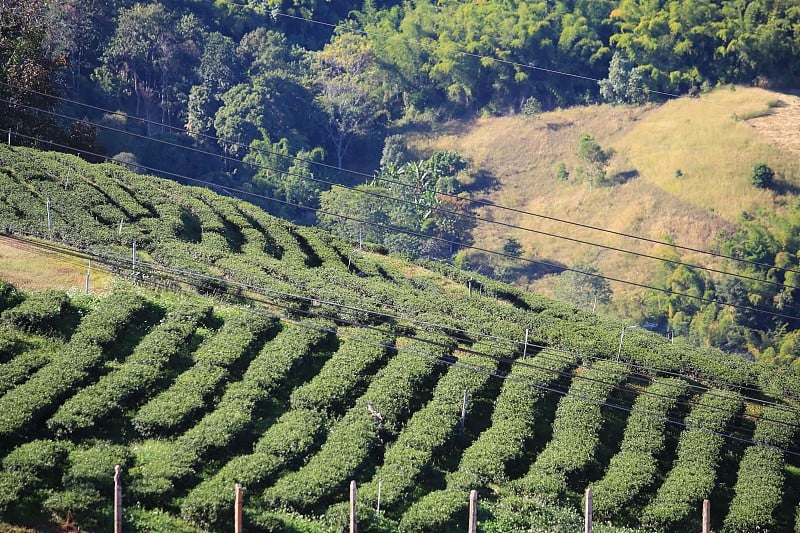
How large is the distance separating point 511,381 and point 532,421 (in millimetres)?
1927

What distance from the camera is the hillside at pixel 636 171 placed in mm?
78562

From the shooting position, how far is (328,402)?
28.4m

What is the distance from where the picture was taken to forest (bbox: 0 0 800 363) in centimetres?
7544

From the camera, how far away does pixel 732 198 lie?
8012 centimetres

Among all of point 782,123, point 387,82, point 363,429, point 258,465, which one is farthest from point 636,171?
point 258,465

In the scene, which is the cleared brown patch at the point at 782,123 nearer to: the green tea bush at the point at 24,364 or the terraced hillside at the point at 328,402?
the terraced hillside at the point at 328,402

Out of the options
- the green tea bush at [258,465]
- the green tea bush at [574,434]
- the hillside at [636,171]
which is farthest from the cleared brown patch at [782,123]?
the green tea bush at [258,465]

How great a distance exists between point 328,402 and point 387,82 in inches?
2841

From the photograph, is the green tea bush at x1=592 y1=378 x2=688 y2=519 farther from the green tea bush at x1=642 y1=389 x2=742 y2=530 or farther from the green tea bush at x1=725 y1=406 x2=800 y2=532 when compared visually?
the green tea bush at x1=725 y1=406 x2=800 y2=532

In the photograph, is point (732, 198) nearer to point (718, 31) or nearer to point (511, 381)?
point (718, 31)

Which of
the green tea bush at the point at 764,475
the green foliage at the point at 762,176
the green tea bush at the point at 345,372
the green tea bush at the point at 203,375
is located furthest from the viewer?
the green foliage at the point at 762,176

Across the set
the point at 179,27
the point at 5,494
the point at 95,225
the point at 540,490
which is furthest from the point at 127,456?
the point at 179,27

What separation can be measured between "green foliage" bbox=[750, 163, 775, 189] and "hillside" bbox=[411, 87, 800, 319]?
636mm

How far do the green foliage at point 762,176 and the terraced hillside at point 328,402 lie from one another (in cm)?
4535
